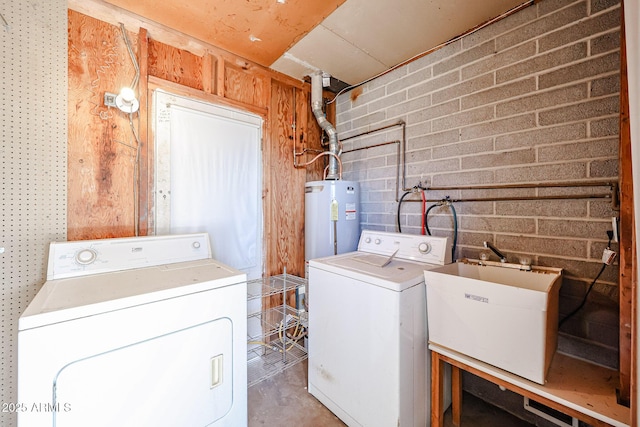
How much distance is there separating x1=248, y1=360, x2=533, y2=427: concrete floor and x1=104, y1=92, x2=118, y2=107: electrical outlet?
2034mm

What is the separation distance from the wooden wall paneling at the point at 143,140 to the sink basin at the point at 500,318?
1.74 metres

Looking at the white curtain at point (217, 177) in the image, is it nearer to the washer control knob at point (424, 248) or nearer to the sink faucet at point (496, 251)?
the washer control knob at point (424, 248)

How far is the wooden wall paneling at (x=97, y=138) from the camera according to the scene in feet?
4.94

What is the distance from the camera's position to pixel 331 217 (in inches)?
89.8

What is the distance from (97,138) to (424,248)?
2.10m

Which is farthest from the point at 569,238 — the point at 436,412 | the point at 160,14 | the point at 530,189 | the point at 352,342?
the point at 160,14

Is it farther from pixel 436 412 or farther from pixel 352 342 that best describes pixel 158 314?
pixel 436 412

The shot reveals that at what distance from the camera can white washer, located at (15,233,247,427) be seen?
864 mm

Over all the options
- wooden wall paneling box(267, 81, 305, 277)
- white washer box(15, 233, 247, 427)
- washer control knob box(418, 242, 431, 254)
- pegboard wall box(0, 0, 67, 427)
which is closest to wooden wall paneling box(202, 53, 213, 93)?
wooden wall paneling box(267, 81, 305, 277)

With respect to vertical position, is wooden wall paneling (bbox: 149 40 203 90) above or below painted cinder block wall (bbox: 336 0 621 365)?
above

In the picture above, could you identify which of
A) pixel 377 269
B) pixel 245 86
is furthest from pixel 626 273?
pixel 245 86

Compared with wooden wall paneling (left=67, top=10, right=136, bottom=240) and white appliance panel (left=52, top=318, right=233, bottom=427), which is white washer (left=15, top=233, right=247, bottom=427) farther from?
wooden wall paneling (left=67, top=10, right=136, bottom=240)

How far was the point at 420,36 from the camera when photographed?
6.05ft

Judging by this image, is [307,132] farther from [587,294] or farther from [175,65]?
[587,294]
